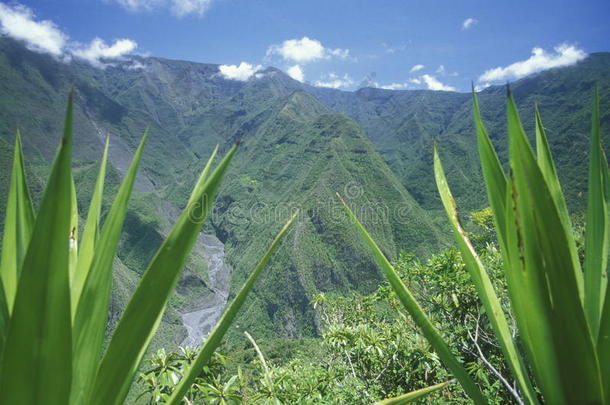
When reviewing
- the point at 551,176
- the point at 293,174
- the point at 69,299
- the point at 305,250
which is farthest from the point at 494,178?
the point at 293,174

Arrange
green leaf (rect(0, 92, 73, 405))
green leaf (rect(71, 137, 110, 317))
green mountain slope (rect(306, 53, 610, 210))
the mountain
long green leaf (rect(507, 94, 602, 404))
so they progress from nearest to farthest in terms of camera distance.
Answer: green leaf (rect(0, 92, 73, 405)), long green leaf (rect(507, 94, 602, 404)), green leaf (rect(71, 137, 110, 317)), green mountain slope (rect(306, 53, 610, 210)), the mountain

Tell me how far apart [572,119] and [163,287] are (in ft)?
324

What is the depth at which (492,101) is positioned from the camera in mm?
140625

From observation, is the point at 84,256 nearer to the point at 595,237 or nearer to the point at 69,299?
the point at 69,299

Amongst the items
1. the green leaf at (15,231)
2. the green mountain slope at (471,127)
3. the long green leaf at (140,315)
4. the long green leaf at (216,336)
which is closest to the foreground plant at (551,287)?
the long green leaf at (216,336)

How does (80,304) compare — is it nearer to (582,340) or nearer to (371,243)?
(371,243)

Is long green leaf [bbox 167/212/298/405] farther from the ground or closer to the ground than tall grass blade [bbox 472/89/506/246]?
closer to the ground

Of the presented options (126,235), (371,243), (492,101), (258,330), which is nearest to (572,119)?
(492,101)

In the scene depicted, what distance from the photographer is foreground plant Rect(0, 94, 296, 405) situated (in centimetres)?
39

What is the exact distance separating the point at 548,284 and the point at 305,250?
8156 cm

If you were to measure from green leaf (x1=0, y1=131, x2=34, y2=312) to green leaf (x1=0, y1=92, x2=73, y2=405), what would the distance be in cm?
22

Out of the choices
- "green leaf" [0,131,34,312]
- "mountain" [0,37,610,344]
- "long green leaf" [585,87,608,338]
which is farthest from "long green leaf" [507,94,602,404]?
"mountain" [0,37,610,344]

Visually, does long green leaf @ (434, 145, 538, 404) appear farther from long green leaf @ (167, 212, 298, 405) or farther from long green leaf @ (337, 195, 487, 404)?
long green leaf @ (167, 212, 298, 405)

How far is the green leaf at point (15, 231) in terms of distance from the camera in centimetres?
60
